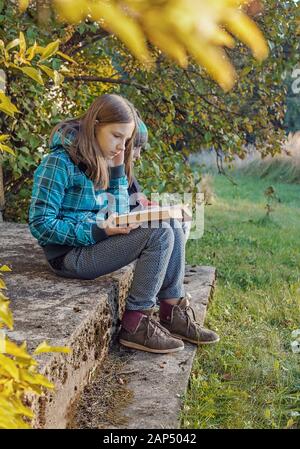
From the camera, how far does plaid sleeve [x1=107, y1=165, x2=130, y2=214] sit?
3.23 metres

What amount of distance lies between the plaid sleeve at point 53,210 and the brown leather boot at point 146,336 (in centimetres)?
40

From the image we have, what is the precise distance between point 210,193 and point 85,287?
20.9 feet

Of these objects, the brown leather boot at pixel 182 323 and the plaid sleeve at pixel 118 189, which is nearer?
the brown leather boot at pixel 182 323

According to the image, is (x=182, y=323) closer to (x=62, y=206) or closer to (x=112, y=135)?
(x=62, y=206)

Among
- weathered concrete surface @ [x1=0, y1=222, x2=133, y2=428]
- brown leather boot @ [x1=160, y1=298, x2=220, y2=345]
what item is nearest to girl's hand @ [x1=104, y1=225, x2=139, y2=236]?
weathered concrete surface @ [x1=0, y1=222, x2=133, y2=428]

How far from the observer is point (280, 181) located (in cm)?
1194

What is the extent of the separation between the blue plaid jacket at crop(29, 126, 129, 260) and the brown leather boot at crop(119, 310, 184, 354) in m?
0.39

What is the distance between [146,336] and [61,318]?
21.3 inches

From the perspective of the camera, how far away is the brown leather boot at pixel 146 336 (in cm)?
290

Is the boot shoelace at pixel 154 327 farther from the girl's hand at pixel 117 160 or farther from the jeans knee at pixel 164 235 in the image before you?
the girl's hand at pixel 117 160

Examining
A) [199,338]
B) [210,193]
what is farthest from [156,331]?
[210,193]

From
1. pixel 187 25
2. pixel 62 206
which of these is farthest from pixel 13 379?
pixel 62 206

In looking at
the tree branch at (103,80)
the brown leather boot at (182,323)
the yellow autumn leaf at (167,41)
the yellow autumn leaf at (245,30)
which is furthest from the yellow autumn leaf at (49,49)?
the tree branch at (103,80)

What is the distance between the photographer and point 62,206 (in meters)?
3.05
